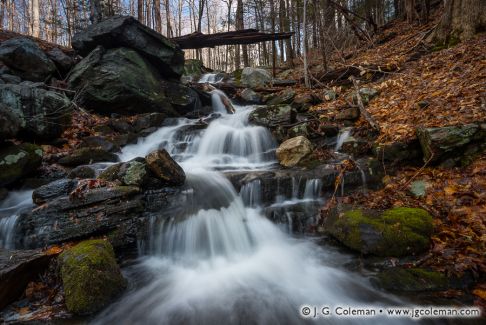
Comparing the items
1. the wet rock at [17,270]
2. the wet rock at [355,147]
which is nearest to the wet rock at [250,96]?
the wet rock at [355,147]

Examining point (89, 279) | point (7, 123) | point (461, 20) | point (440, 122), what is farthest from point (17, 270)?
point (461, 20)

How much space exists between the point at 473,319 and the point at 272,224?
3.01m

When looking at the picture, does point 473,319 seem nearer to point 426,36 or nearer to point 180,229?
point 180,229

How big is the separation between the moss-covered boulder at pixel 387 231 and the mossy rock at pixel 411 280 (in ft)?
1.05

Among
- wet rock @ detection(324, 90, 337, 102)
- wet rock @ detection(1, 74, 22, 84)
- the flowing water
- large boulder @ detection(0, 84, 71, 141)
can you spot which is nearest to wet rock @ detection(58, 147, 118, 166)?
large boulder @ detection(0, 84, 71, 141)

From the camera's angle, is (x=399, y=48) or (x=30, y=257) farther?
(x=399, y=48)

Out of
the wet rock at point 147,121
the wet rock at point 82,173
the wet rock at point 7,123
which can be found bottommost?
the wet rock at point 82,173

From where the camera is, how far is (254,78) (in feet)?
48.0

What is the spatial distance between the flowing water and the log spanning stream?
0.04ft

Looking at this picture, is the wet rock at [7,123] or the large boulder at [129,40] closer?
the wet rock at [7,123]

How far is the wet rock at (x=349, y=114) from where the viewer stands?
7816 mm

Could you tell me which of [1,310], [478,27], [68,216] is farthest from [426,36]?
[1,310]

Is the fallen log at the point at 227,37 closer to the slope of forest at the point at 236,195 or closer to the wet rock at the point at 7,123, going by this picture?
the slope of forest at the point at 236,195

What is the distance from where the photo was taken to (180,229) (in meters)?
4.96
